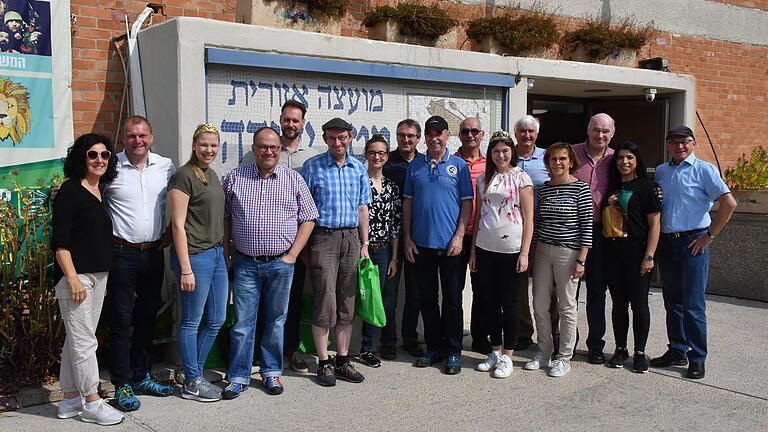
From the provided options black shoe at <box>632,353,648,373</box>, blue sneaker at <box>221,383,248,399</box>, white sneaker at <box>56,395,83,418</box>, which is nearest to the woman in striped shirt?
black shoe at <box>632,353,648,373</box>

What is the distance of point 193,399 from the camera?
5004mm

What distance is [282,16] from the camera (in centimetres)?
636

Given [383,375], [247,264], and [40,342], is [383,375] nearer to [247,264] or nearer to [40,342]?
[247,264]

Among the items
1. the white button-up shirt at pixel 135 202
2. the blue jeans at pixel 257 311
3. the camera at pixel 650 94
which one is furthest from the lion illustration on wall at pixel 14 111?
the camera at pixel 650 94

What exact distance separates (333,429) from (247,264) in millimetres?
1281

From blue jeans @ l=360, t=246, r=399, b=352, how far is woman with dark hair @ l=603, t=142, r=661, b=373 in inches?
66.5

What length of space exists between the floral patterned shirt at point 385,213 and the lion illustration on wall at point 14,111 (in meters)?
2.64

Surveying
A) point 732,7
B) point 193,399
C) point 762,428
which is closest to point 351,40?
point 193,399

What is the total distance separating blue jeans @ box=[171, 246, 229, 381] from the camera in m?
4.86

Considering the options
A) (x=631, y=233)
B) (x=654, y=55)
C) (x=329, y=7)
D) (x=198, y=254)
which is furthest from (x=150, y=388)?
(x=654, y=55)

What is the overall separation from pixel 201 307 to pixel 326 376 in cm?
108

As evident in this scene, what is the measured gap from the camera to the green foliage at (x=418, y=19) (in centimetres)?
703

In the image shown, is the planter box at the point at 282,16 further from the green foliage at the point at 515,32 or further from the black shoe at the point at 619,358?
the black shoe at the point at 619,358

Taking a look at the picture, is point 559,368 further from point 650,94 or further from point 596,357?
point 650,94
